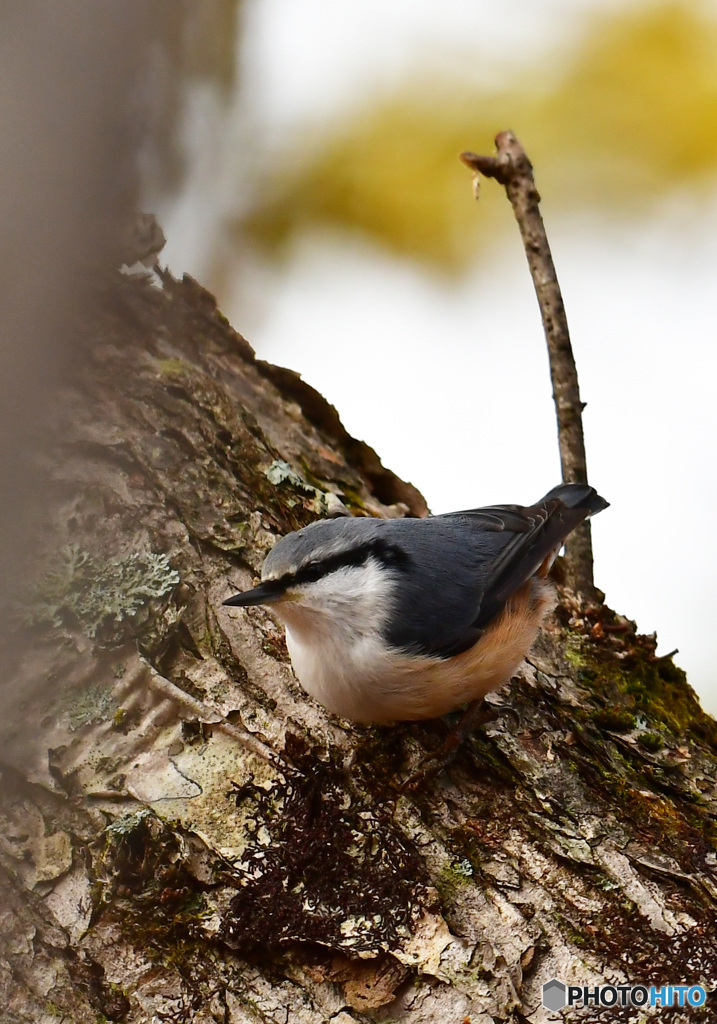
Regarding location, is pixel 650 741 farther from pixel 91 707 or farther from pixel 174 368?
pixel 174 368

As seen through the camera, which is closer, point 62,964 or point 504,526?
point 62,964

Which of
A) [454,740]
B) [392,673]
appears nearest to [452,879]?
[454,740]

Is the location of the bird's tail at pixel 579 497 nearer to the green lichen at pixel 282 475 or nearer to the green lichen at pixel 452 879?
the green lichen at pixel 282 475

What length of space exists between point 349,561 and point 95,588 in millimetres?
541

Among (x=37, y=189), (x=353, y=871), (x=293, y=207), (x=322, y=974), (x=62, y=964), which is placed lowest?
(x=62, y=964)

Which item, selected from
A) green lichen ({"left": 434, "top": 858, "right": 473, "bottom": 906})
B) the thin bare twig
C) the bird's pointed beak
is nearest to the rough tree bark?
green lichen ({"left": 434, "top": 858, "right": 473, "bottom": 906})

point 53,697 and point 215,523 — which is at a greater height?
point 215,523

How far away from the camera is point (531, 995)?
4.58 ft

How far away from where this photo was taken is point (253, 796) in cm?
158

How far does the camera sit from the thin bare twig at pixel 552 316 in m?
2.27

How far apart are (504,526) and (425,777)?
2.42 feet

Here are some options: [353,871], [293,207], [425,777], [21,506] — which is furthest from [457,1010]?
[293,207]

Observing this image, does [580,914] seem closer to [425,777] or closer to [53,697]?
[425,777]

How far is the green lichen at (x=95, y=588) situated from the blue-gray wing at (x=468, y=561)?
52cm
